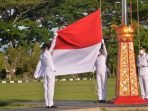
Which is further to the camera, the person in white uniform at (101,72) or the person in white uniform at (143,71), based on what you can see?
the person in white uniform at (143,71)

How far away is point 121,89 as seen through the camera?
1623 cm

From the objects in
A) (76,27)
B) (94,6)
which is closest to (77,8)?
(94,6)

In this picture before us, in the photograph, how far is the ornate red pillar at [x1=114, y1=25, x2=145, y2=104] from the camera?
16.2m

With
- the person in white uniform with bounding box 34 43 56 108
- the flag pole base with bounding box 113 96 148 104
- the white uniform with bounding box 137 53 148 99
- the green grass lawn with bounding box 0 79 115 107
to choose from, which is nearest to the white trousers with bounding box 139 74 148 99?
the white uniform with bounding box 137 53 148 99

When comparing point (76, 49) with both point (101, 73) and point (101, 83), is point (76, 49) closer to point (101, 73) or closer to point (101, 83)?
point (101, 73)

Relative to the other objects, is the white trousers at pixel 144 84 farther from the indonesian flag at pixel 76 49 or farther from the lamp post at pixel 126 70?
the indonesian flag at pixel 76 49

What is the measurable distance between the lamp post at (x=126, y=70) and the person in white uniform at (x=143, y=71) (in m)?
1.17

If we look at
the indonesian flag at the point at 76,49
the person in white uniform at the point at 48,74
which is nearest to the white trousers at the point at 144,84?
the indonesian flag at the point at 76,49

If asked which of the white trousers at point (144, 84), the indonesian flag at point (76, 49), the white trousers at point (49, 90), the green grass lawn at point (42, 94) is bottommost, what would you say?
the green grass lawn at point (42, 94)

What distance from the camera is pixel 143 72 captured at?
698 inches

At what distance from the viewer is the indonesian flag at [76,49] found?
1648cm

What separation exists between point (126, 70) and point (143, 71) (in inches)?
61.5

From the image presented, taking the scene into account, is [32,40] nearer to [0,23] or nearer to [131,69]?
[0,23]

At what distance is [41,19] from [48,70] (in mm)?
45158
